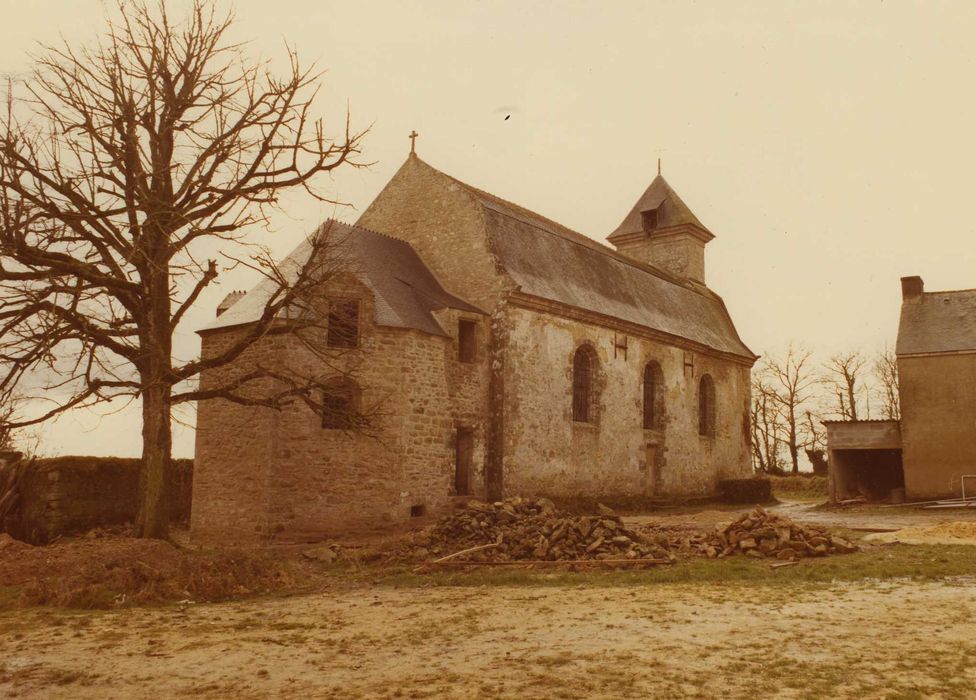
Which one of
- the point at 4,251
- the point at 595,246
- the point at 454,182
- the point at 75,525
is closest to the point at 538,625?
the point at 4,251

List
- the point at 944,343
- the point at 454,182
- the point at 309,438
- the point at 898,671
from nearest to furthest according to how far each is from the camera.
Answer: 1. the point at 898,671
2. the point at 309,438
3. the point at 454,182
4. the point at 944,343

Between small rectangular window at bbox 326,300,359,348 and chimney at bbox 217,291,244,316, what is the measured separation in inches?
301

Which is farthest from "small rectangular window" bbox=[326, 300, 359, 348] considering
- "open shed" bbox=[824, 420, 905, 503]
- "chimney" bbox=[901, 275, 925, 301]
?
"chimney" bbox=[901, 275, 925, 301]

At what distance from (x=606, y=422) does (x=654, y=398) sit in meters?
3.55

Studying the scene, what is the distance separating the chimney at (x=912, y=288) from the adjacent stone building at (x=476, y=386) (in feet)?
22.4

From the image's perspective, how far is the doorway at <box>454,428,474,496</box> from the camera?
2066cm

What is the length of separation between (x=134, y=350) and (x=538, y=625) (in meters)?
9.16

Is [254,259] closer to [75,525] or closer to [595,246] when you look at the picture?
[75,525]

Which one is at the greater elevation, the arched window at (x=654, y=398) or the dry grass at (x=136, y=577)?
A: the arched window at (x=654, y=398)

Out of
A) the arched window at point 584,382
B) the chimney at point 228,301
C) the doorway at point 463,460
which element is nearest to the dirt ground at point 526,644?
the doorway at point 463,460

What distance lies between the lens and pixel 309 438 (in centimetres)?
1800

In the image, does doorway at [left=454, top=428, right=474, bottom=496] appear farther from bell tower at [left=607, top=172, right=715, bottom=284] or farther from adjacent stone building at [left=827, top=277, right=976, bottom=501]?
bell tower at [left=607, top=172, right=715, bottom=284]

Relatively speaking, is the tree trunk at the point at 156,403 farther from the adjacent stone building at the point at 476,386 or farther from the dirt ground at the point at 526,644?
the adjacent stone building at the point at 476,386

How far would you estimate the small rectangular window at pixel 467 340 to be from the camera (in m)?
21.6
